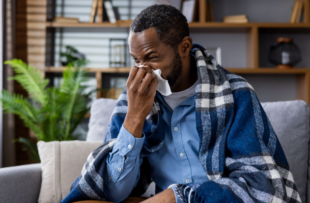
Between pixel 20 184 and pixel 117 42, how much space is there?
7.35 ft

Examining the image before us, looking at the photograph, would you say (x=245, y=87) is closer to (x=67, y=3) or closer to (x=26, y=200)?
(x=26, y=200)

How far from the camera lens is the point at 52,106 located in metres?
2.70

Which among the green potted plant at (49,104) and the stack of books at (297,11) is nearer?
the green potted plant at (49,104)

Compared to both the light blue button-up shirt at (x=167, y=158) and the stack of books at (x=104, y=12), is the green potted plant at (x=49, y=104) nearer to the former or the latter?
the stack of books at (x=104, y=12)

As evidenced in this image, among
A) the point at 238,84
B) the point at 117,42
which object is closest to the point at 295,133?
the point at 238,84

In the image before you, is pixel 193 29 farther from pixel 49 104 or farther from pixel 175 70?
pixel 175 70

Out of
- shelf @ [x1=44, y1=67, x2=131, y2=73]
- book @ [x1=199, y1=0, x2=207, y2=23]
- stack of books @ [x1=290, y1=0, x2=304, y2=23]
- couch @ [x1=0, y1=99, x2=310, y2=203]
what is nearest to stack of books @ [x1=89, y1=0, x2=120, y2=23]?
shelf @ [x1=44, y1=67, x2=131, y2=73]

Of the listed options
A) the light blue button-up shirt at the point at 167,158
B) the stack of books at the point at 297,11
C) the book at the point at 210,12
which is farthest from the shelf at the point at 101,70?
the light blue button-up shirt at the point at 167,158

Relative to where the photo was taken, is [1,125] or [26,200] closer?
[26,200]

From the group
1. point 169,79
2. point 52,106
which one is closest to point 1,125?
point 52,106

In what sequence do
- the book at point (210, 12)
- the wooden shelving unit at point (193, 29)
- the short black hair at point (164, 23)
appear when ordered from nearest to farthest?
the short black hair at point (164, 23) < the wooden shelving unit at point (193, 29) < the book at point (210, 12)

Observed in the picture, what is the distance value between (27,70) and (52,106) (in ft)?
1.21

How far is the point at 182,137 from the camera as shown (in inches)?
45.3

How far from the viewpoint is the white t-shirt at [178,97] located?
1188 mm
